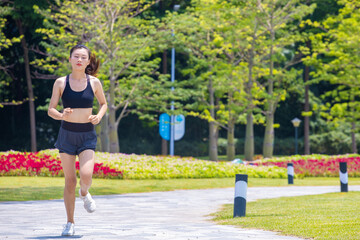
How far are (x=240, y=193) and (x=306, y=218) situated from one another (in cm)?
107

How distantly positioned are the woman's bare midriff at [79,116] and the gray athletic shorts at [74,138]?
0.15 feet

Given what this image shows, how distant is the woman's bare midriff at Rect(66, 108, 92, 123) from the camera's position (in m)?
7.16

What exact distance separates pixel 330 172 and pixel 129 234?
1855 cm

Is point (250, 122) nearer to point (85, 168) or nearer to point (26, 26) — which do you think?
point (26, 26)

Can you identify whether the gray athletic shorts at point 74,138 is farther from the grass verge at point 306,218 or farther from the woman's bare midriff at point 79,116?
the grass verge at point 306,218

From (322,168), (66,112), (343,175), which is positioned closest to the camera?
(66,112)

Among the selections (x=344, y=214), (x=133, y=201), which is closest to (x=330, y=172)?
(x=133, y=201)

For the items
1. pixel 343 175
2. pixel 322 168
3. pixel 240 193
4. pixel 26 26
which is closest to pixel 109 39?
pixel 322 168

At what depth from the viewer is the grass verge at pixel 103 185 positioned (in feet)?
46.4

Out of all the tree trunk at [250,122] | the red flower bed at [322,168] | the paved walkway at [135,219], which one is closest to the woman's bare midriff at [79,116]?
the paved walkway at [135,219]

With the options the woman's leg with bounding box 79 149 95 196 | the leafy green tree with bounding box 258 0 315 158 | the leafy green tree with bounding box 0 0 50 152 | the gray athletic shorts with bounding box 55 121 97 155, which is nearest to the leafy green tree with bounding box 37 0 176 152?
the leafy green tree with bounding box 0 0 50 152

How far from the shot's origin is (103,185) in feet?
56.0

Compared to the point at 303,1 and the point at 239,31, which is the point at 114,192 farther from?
the point at 303,1

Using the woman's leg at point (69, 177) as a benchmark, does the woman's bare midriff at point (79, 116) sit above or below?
above
